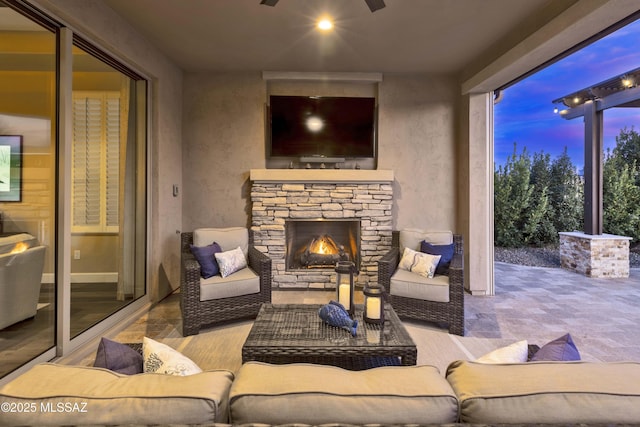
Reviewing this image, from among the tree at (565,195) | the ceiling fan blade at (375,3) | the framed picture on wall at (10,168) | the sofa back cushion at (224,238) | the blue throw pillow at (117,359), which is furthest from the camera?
the tree at (565,195)

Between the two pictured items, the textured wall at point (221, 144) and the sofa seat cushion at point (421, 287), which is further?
the textured wall at point (221, 144)

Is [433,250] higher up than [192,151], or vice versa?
[192,151]

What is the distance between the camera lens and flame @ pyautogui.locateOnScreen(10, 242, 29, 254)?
2418mm

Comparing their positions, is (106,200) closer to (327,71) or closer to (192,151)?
(192,151)

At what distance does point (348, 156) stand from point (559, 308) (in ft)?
9.88

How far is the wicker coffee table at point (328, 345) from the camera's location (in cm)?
204

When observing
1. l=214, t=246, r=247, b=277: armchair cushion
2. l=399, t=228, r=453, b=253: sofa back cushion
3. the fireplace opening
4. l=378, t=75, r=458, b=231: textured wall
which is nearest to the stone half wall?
l=378, t=75, r=458, b=231: textured wall

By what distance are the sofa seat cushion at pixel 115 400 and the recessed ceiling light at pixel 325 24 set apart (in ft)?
10.9

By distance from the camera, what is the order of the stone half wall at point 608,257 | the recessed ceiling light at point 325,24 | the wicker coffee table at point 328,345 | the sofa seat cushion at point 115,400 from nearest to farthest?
1. the sofa seat cushion at point 115,400
2. the wicker coffee table at point 328,345
3. the recessed ceiling light at point 325,24
4. the stone half wall at point 608,257

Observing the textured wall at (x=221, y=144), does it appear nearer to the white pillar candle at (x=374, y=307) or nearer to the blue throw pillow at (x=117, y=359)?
the white pillar candle at (x=374, y=307)

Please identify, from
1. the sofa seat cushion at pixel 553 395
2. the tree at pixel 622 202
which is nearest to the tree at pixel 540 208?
the tree at pixel 622 202

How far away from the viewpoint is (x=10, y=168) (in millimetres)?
2354

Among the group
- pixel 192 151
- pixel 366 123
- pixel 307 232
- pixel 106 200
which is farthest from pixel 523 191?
pixel 106 200

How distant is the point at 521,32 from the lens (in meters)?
3.44
